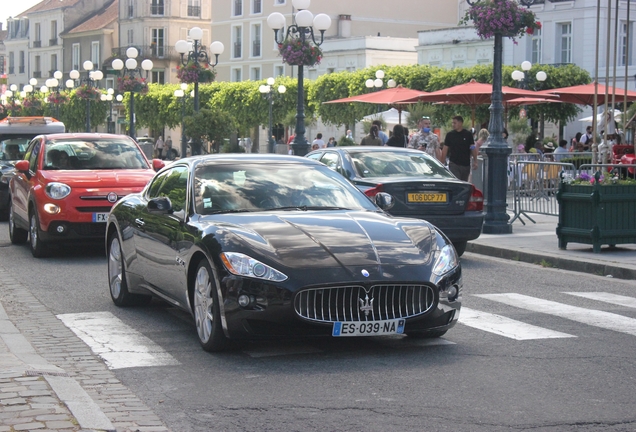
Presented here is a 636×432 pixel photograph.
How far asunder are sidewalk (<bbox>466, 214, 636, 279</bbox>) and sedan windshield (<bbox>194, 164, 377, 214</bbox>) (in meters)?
5.24

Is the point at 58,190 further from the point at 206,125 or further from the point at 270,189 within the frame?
the point at 206,125

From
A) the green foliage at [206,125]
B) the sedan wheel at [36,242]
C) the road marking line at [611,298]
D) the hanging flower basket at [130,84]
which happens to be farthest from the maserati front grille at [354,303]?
the hanging flower basket at [130,84]

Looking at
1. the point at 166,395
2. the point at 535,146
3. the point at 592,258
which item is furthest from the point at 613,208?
the point at 535,146

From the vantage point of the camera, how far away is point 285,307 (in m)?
7.17

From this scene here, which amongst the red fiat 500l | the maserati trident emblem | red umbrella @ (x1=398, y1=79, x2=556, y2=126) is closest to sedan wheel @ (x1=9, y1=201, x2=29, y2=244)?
the red fiat 500l

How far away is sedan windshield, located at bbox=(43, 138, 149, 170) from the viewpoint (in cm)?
1521

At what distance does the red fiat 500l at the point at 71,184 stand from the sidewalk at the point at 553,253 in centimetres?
493

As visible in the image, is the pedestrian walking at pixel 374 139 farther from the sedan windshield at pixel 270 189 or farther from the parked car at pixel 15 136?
the sedan windshield at pixel 270 189

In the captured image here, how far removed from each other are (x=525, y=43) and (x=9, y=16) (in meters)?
84.3

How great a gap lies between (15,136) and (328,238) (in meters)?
15.8

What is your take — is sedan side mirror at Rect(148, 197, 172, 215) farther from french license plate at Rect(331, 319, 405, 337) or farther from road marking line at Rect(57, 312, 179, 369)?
french license plate at Rect(331, 319, 405, 337)

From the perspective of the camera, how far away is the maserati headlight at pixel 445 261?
760 cm

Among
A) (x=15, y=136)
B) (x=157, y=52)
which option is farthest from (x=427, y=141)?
(x=157, y=52)

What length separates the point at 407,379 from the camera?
6812mm
